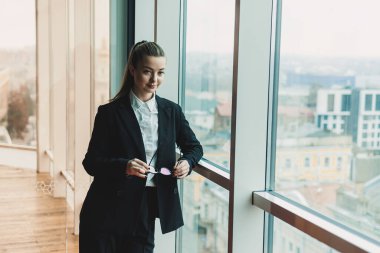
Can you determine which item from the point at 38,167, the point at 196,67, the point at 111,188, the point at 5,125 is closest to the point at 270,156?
the point at 111,188

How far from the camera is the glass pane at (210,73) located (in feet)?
8.90

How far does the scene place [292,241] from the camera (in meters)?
2.18

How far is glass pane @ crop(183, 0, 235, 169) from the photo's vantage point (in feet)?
8.90

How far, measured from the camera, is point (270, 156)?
237cm

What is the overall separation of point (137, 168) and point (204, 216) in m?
1.02

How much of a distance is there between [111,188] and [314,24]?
1102mm

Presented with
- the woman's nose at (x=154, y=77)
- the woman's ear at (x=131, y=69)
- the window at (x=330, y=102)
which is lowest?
the window at (x=330, y=102)

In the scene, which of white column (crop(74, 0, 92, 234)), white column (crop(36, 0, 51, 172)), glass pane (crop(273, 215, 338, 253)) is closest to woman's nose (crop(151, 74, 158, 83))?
glass pane (crop(273, 215, 338, 253))

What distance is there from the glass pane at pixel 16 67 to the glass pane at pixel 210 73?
1701mm

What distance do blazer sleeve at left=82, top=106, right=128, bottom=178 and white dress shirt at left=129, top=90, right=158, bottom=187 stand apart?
136 mm

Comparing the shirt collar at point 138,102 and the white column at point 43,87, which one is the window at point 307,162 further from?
the white column at point 43,87

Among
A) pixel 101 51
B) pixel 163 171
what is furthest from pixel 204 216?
pixel 101 51

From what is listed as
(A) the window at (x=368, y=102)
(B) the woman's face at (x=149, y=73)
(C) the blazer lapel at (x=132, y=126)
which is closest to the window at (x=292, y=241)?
(A) the window at (x=368, y=102)

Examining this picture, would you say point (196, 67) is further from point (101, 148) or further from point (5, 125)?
point (5, 125)
